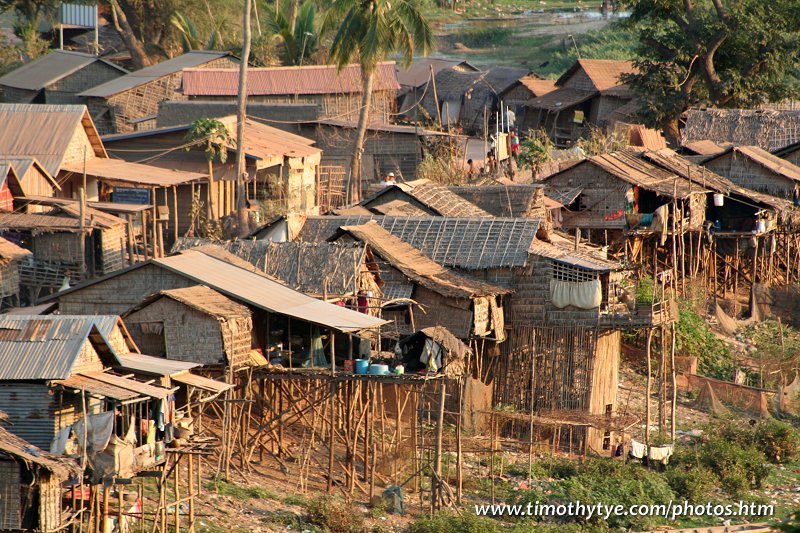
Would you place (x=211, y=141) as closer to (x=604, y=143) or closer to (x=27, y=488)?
(x=604, y=143)

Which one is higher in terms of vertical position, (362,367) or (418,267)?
(418,267)

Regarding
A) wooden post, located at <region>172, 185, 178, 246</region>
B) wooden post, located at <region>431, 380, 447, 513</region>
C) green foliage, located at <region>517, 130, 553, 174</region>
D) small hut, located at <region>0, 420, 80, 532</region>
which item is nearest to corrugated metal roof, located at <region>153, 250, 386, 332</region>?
wooden post, located at <region>431, 380, 447, 513</region>

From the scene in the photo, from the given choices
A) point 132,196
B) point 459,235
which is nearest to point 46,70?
point 132,196

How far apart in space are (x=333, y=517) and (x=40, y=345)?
219 inches

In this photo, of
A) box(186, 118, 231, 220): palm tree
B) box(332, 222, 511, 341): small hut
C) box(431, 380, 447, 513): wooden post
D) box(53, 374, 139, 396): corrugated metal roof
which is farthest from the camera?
box(186, 118, 231, 220): palm tree

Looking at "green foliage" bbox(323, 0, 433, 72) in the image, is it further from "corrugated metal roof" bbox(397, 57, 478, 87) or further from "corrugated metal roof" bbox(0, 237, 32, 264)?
"corrugated metal roof" bbox(397, 57, 478, 87)

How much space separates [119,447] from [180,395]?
2.93 m

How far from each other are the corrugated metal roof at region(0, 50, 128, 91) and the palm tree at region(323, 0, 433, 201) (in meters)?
13.1

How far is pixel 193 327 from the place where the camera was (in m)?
22.9

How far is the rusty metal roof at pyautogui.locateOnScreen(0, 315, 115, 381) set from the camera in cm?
1930

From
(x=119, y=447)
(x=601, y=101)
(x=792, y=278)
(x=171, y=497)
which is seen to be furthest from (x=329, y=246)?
(x=601, y=101)

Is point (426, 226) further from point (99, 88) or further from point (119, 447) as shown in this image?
point (99, 88)

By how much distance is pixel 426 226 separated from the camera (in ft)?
98.9

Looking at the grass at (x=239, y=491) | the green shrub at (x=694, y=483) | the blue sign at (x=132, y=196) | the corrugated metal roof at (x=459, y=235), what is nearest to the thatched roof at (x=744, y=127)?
the corrugated metal roof at (x=459, y=235)
